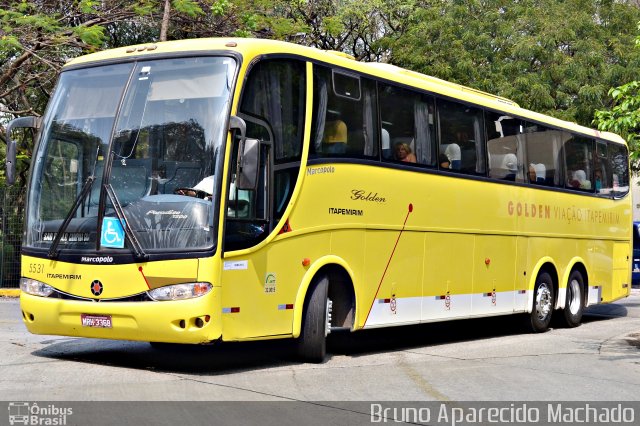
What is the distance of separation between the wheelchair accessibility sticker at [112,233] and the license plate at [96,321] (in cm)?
75

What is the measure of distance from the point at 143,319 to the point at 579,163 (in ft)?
38.1

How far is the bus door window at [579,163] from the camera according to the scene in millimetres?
18797

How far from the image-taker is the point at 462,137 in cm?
1509

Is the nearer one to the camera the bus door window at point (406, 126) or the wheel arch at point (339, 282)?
the wheel arch at point (339, 282)

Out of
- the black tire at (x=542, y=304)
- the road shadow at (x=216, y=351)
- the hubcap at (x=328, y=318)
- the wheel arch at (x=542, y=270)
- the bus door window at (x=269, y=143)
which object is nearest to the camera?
the bus door window at (x=269, y=143)

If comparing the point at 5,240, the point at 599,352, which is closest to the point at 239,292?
the point at 599,352

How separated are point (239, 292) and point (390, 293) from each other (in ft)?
11.0

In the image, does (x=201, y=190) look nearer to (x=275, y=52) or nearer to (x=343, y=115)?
(x=275, y=52)

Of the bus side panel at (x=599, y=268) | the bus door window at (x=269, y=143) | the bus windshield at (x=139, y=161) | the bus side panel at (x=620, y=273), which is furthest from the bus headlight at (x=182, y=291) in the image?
the bus side panel at (x=620, y=273)

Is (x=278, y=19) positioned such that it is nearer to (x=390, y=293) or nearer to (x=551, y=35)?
(x=551, y=35)

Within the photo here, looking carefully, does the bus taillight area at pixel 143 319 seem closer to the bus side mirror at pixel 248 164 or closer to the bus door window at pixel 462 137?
the bus side mirror at pixel 248 164

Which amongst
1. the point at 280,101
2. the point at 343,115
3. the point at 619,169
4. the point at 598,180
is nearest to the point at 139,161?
the point at 280,101

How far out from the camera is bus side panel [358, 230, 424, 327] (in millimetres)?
12727

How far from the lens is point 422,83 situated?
1431cm
